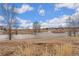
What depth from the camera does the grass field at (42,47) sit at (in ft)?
6.85

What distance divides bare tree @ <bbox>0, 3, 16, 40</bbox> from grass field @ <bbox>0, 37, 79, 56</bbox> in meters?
0.12

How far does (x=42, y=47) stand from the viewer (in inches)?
82.8

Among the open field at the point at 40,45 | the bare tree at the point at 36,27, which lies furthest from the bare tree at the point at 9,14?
the bare tree at the point at 36,27

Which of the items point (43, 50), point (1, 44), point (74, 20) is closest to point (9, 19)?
point (1, 44)

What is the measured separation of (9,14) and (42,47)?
54 centimetres

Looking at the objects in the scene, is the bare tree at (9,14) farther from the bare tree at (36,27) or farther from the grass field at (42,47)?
the bare tree at (36,27)

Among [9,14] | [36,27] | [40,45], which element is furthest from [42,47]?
[9,14]

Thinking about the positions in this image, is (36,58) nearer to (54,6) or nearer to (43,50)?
(43,50)

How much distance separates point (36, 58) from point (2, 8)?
0.69m

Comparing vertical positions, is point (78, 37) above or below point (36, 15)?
below

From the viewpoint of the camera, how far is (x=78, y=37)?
2.09m

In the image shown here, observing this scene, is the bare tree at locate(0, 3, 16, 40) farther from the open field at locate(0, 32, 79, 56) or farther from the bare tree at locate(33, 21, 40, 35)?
the bare tree at locate(33, 21, 40, 35)

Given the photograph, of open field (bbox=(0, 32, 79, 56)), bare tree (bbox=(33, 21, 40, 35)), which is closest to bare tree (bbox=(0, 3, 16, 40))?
open field (bbox=(0, 32, 79, 56))

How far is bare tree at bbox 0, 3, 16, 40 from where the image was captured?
83.0 inches
